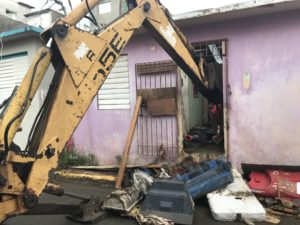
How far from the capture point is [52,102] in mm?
3197

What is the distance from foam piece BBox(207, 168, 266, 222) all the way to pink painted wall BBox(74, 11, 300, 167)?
1259 mm

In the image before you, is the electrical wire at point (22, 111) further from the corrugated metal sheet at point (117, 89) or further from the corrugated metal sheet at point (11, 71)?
the corrugated metal sheet at point (11, 71)

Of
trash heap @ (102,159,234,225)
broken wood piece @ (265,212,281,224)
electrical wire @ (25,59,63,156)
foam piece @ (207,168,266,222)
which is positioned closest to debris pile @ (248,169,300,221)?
broken wood piece @ (265,212,281,224)

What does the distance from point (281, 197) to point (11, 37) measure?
7.32 metres

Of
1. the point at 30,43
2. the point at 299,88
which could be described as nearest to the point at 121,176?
the point at 299,88

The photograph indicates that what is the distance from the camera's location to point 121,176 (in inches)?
241

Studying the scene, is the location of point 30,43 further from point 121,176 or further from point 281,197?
point 281,197

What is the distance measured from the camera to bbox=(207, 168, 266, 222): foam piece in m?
4.31

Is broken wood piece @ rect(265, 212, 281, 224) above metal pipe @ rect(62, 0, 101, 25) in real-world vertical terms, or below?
below

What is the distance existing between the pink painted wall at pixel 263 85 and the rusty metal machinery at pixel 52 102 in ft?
10.8

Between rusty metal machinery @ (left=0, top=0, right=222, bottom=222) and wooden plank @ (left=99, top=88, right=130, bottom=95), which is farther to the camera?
wooden plank @ (left=99, top=88, right=130, bottom=95)

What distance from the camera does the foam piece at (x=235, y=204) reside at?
4.31 metres

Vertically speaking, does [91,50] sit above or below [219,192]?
above

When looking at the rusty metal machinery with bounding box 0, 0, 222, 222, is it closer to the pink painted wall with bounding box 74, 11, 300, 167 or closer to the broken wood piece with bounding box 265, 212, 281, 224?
the broken wood piece with bounding box 265, 212, 281, 224
